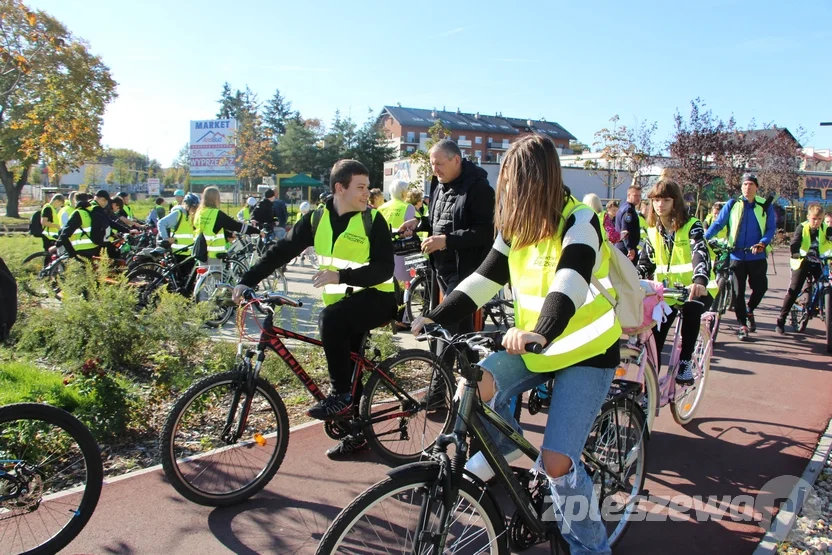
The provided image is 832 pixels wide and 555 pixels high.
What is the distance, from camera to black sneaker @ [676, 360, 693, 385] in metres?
4.87

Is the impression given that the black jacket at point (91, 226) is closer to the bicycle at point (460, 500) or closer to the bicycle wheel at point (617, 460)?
the bicycle at point (460, 500)

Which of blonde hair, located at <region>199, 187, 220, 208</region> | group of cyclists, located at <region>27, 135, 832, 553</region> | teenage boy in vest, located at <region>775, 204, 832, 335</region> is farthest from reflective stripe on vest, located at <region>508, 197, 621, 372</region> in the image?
teenage boy in vest, located at <region>775, 204, 832, 335</region>

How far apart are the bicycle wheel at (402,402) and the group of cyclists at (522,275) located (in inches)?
5.9

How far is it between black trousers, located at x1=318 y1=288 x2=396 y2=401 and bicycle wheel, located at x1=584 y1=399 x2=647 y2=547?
1.72m

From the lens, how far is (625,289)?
303 cm

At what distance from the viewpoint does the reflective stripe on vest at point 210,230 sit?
8812 mm

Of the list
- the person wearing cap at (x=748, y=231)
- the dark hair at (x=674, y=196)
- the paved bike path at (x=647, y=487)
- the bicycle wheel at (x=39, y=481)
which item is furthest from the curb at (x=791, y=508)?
the person wearing cap at (x=748, y=231)

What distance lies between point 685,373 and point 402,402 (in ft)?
7.78

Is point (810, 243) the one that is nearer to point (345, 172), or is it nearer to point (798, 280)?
point (798, 280)

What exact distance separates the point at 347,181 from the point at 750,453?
3.73 metres

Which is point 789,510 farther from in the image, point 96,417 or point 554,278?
point 96,417

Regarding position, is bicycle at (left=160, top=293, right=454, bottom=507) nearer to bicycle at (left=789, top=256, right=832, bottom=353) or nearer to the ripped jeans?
the ripped jeans

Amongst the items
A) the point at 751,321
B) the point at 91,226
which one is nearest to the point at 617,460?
the point at 751,321

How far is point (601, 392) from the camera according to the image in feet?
8.89
